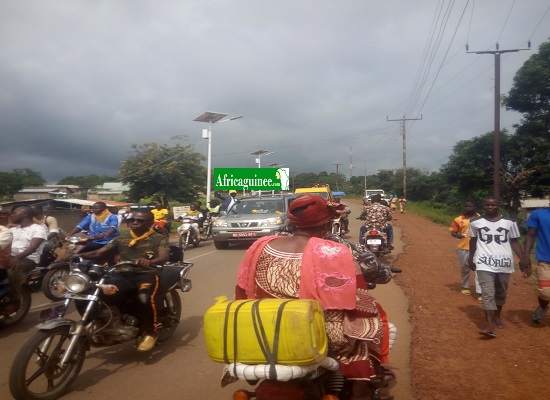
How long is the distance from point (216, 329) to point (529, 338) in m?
4.49

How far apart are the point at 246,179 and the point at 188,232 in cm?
2135

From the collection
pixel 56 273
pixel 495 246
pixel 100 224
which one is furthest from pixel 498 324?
pixel 56 273

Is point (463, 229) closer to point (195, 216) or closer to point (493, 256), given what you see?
point (493, 256)

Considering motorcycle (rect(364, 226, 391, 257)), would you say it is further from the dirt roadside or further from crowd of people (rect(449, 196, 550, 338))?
crowd of people (rect(449, 196, 550, 338))

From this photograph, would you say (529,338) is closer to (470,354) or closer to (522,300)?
(470,354)

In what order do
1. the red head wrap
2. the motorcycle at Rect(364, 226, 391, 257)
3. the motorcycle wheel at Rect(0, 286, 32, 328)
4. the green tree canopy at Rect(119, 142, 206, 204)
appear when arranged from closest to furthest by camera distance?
the red head wrap → the motorcycle wheel at Rect(0, 286, 32, 328) → the motorcycle at Rect(364, 226, 391, 257) → the green tree canopy at Rect(119, 142, 206, 204)

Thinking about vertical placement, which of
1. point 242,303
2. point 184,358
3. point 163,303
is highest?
point 242,303

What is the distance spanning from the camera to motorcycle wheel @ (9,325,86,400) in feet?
11.7

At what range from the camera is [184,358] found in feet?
15.7

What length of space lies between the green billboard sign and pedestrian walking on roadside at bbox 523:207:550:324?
29356mm

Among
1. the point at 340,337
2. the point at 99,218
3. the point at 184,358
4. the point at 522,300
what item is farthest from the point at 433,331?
the point at 99,218

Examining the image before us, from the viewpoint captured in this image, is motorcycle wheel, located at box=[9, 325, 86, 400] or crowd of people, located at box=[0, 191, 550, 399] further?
motorcycle wheel, located at box=[9, 325, 86, 400]

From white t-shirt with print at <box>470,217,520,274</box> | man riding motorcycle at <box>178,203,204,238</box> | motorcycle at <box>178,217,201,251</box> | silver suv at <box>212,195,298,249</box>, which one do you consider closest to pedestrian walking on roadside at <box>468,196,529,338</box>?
white t-shirt with print at <box>470,217,520,274</box>

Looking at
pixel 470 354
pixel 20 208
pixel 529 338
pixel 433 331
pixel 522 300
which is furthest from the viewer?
pixel 522 300
